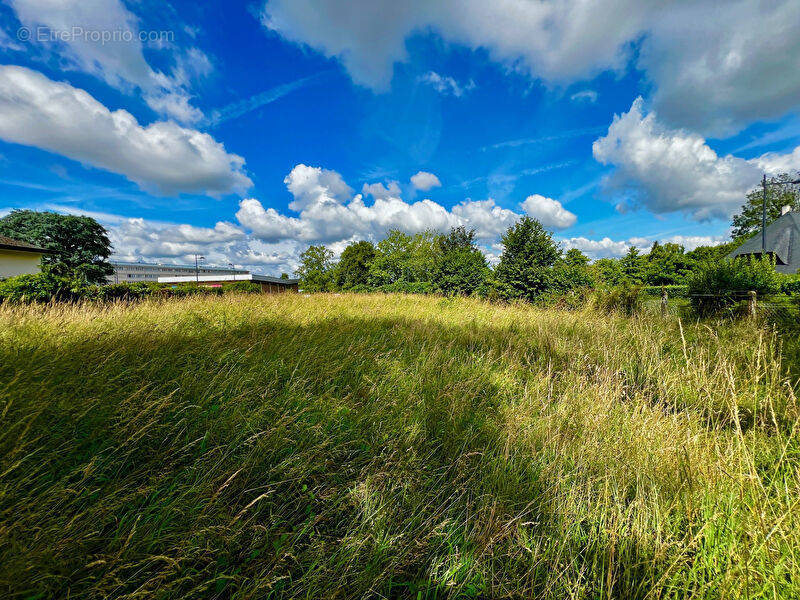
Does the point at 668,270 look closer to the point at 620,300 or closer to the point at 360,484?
the point at 620,300

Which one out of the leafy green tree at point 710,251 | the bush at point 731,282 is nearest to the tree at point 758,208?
the leafy green tree at point 710,251

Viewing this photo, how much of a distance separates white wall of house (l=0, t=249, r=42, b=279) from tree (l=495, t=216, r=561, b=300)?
29.3m

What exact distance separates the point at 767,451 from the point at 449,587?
256 centimetres

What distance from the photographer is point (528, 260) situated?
10250 mm

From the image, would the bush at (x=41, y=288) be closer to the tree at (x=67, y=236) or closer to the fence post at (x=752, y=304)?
the fence post at (x=752, y=304)

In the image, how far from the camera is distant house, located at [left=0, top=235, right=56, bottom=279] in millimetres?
19312

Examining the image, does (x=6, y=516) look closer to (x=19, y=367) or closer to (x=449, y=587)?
(x=19, y=367)

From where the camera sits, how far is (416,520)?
1.69 meters

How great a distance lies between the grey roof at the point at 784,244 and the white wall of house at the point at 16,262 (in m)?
53.0

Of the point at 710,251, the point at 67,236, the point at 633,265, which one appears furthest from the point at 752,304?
the point at 67,236

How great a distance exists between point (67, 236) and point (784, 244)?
66023mm

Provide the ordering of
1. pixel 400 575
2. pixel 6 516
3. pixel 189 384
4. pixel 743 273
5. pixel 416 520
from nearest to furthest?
pixel 6 516 → pixel 400 575 → pixel 416 520 → pixel 189 384 → pixel 743 273

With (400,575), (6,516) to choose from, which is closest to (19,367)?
(6,516)

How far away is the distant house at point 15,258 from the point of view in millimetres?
19312
